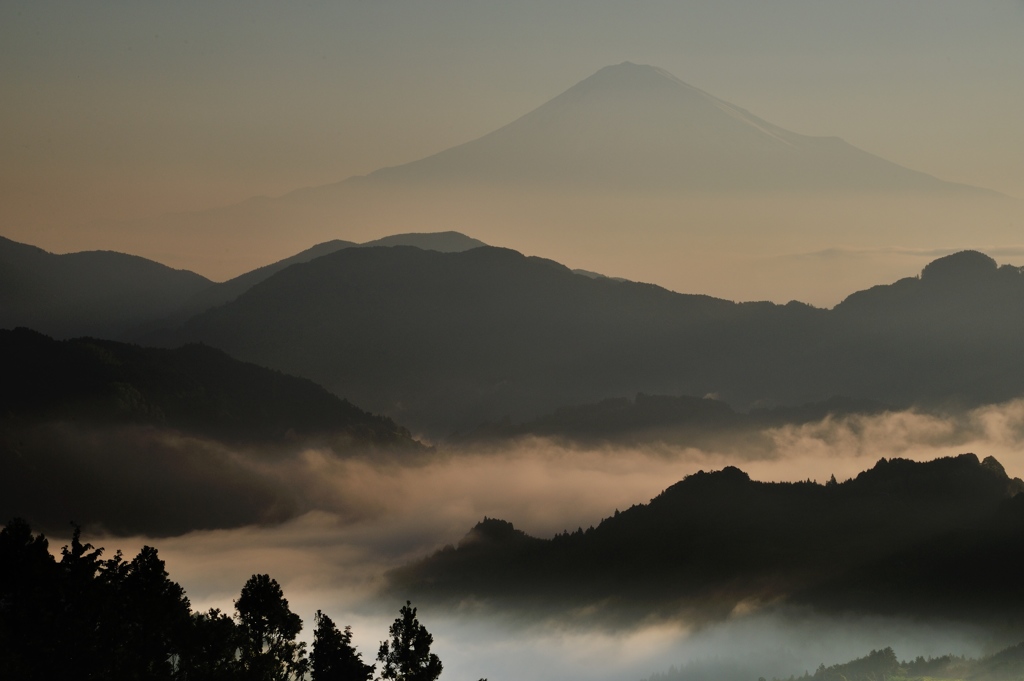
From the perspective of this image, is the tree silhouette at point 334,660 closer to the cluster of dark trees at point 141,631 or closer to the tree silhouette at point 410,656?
the cluster of dark trees at point 141,631

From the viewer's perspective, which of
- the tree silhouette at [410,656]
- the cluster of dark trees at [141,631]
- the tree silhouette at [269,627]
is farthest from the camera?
the tree silhouette at [410,656]

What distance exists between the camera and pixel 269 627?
294ft

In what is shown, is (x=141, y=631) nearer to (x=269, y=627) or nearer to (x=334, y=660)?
(x=269, y=627)

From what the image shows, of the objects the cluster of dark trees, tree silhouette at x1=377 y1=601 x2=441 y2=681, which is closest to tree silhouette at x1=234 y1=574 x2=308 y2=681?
the cluster of dark trees

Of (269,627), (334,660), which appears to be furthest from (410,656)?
(269,627)

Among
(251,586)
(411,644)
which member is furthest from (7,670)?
(411,644)

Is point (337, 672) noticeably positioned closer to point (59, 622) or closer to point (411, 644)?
point (411, 644)

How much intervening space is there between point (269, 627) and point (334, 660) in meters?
4.92

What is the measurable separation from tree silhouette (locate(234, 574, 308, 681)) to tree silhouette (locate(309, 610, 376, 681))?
1.35 m

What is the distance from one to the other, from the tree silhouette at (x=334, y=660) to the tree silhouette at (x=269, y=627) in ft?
4.43

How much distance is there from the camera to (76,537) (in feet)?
250

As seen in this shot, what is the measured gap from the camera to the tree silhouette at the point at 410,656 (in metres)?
89.5

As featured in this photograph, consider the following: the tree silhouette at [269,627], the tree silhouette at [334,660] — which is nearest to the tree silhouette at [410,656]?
the tree silhouette at [334,660]

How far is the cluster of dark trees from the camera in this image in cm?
7456
